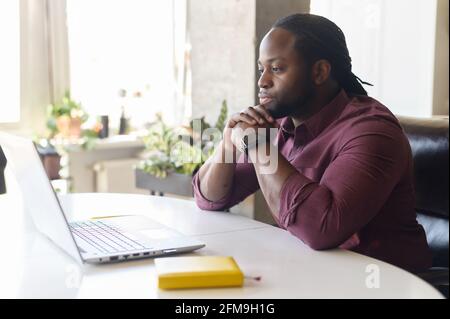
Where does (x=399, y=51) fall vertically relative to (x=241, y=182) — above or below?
above

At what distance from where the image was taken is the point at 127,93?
384 centimetres

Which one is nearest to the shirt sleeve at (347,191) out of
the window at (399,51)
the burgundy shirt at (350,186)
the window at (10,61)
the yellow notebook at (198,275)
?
the burgundy shirt at (350,186)

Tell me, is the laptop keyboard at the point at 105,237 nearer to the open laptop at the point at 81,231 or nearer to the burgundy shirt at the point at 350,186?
the open laptop at the point at 81,231

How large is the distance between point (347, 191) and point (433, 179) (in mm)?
506

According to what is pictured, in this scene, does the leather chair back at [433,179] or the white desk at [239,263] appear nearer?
the white desk at [239,263]

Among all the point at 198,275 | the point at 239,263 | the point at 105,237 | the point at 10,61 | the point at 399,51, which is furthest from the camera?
the point at 399,51

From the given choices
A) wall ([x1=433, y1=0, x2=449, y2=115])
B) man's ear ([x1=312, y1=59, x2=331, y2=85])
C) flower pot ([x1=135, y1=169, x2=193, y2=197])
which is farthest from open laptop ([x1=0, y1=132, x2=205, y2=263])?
wall ([x1=433, y1=0, x2=449, y2=115])

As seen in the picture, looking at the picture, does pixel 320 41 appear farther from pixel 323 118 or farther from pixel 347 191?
pixel 347 191

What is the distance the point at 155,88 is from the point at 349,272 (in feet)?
9.88

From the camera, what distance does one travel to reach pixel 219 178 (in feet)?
5.65

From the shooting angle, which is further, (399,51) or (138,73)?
(138,73)

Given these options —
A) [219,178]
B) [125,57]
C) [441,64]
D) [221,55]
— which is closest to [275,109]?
[219,178]

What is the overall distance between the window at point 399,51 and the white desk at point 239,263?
2.23 metres

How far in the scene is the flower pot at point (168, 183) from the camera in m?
2.77
